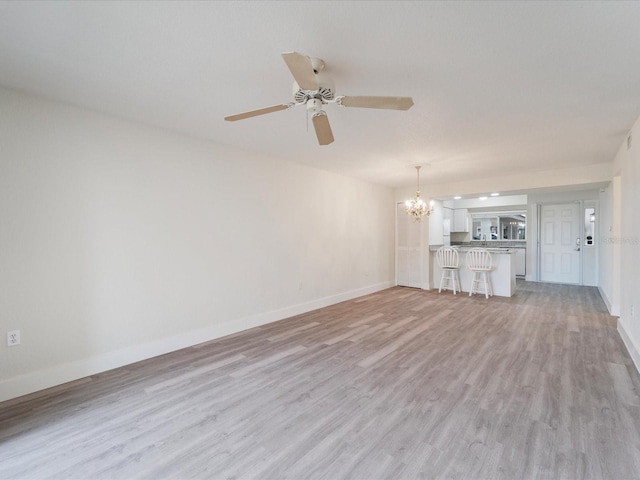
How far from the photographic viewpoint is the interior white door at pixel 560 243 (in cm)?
729

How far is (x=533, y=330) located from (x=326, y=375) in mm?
3022

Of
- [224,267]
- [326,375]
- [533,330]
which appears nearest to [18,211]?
[224,267]

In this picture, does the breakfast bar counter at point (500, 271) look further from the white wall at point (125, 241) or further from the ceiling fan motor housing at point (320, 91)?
the ceiling fan motor housing at point (320, 91)

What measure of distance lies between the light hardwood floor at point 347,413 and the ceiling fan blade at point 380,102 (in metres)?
2.13

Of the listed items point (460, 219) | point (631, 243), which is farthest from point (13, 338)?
point (460, 219)

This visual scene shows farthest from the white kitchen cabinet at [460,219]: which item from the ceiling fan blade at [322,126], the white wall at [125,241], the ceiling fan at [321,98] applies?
the ceiling fan at [321,98]

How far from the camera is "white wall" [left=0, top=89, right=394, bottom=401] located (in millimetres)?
2473

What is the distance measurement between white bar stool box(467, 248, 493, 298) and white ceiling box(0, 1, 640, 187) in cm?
291

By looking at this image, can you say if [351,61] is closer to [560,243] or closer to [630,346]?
[630,346]

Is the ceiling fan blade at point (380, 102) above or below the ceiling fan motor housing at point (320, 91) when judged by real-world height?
below

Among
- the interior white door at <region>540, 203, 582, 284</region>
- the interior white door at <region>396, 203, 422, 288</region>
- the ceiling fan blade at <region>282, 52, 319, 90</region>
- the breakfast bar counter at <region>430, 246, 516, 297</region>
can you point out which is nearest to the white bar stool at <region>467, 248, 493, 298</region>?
the breakfast bar counter at <region>430, 246, 516, 297</region>

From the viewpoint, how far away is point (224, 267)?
3.85 metres

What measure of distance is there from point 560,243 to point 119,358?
361 inches

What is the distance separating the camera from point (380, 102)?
2.00 metres
